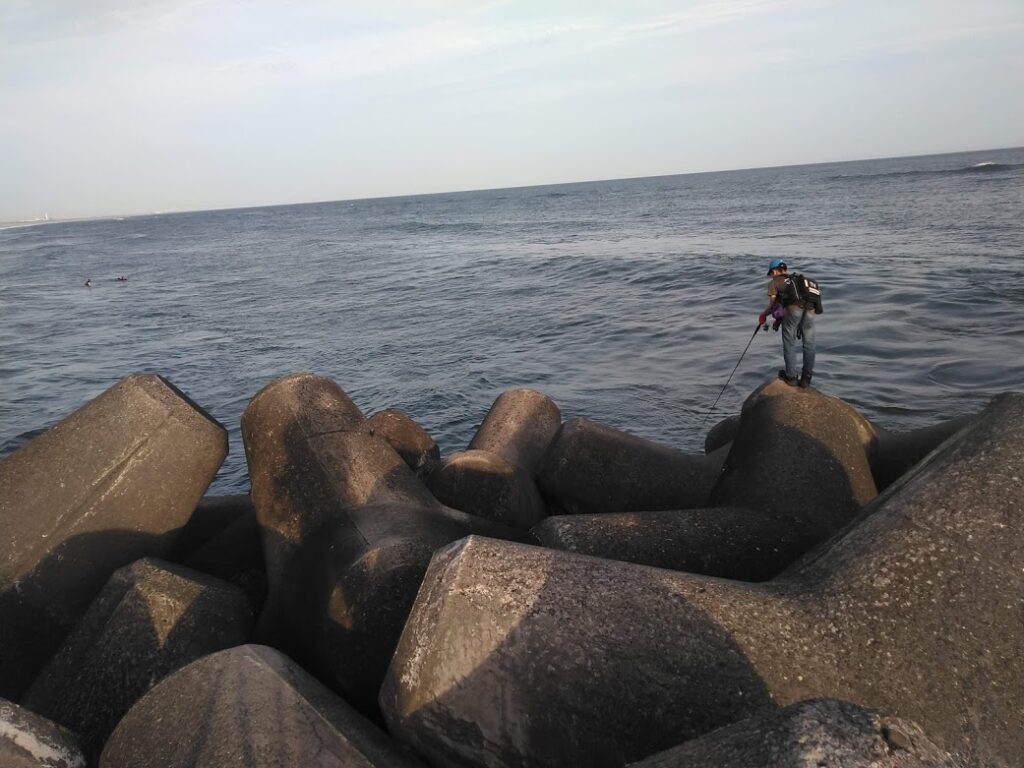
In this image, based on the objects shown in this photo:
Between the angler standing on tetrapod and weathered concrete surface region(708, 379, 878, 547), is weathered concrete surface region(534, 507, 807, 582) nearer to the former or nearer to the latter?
weathered concrete surface region(708, 379, 878, 547)

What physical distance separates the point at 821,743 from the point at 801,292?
6549mm

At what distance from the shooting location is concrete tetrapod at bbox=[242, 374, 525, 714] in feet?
11.8

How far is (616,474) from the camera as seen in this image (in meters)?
6.05

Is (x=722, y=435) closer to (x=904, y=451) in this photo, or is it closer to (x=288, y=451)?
(x=904, y=451)

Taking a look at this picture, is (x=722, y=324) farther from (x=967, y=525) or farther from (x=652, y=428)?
(x=967, y=525)

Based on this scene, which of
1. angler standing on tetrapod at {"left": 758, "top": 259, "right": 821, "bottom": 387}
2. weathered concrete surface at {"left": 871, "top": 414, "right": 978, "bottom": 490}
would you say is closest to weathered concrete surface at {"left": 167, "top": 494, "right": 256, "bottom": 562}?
weathered concrete surface at {"left": 871, "top": 414, "right": 978, "bottom": 490}

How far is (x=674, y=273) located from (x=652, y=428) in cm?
1530

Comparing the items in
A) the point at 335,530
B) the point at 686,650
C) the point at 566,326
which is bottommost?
the point at 566,326

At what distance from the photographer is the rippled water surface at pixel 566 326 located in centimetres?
1167

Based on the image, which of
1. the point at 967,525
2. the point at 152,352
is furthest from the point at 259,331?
the point at 967,525

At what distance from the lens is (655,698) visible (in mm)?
2689

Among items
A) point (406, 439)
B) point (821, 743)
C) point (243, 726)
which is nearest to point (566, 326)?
point (406, 439)

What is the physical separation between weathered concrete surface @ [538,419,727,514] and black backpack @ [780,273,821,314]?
234 cm

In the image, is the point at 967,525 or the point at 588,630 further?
the point at 967,525
